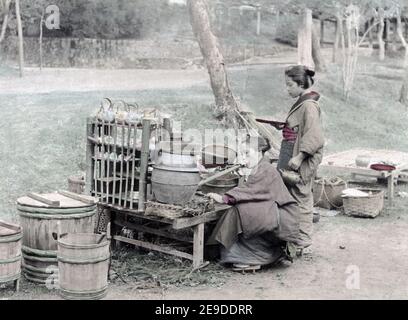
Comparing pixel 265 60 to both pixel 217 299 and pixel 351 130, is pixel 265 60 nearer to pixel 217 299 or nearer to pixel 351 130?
pixel 351 130

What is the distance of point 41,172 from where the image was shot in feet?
33.7

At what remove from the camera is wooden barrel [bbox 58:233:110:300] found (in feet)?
17.2

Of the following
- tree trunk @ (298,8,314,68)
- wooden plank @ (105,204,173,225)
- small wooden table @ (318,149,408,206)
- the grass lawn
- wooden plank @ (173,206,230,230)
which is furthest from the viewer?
tree trunk @ (298,8,314,68)

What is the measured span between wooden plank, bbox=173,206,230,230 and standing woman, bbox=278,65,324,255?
0.81 m

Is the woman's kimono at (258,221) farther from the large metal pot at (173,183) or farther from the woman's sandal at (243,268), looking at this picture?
the large metal pot at (173,183)

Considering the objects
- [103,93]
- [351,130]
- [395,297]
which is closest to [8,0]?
[103,93]

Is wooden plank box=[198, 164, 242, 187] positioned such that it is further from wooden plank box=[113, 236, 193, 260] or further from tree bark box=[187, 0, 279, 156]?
tree bark box=[187, 0, 279, 156]

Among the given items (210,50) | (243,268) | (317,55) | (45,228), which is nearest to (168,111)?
(210,50)

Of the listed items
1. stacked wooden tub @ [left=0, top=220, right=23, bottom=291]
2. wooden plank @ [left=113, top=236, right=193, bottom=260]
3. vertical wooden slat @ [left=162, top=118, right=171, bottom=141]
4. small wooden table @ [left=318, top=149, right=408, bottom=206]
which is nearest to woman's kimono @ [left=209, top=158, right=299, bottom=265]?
wooden plank @ [left=113, top=236, right=193, bottom=260]

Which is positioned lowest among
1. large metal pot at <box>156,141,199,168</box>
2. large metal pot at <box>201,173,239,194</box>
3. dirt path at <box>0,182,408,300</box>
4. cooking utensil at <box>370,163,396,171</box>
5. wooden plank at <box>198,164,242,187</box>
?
dirt path at <box>0,182,408,300</box>

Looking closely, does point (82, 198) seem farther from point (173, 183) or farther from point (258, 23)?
point (258, 23)

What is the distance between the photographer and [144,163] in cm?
629

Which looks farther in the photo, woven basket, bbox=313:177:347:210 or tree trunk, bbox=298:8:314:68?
tree trunk, bbox=298:8:314:68

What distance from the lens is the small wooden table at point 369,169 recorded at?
31.4 ft
